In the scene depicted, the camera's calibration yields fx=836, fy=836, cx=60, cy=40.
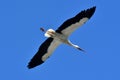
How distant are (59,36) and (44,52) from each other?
1.33m

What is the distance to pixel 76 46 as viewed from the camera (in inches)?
1599

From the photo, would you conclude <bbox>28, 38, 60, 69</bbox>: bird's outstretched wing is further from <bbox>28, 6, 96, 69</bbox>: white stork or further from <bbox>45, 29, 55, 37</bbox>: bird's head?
<bbox>45, 29, 55, 37</bbox>: bird's head

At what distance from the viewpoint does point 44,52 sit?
132 ft

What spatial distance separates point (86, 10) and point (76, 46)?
2490mm

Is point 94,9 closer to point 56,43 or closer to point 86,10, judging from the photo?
point 86,10

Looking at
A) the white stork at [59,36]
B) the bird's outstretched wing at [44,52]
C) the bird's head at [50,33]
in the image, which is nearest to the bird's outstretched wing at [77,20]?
the white stork at [59,36]

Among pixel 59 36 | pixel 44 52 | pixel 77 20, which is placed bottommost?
pixel 44 52

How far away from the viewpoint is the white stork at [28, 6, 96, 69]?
38.8 m

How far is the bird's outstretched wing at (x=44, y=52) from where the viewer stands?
40.0 metres

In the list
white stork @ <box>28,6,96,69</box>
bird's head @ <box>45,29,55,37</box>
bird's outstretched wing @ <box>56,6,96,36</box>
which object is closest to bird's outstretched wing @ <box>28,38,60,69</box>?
white stork @ <box>28,6,96,69</box>

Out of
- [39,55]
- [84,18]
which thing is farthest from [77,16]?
[39,55]

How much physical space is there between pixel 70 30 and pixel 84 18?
1111 mm

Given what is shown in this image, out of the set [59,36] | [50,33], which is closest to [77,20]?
[59,36]

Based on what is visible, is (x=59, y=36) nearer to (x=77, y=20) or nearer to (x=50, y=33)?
(x=50, y=33)
